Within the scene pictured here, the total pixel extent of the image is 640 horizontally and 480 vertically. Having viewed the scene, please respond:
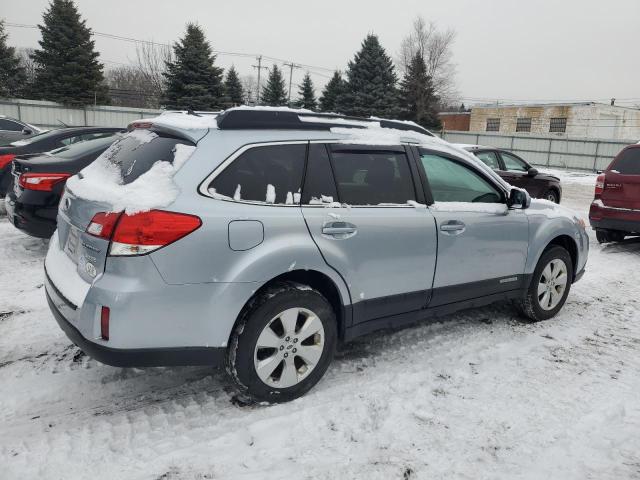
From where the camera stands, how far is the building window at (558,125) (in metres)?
46.0

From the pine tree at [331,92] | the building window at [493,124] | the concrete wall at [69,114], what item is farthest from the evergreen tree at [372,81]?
the building window at [493,124]

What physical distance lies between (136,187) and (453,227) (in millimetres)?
2221

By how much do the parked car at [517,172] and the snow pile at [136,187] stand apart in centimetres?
894

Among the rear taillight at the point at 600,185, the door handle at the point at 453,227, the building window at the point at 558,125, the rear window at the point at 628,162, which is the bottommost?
the door handle at the point at 453,227

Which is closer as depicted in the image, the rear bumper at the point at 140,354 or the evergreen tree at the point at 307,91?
the rear bumper at the point at 140,354

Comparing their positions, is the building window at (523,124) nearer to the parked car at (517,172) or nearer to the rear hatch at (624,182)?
the parked car at (517,172)

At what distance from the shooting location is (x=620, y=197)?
7.55m

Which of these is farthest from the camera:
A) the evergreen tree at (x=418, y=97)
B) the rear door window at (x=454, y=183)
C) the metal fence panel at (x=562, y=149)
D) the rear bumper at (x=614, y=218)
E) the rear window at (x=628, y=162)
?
the evergreen tree at (x=418, y=97)

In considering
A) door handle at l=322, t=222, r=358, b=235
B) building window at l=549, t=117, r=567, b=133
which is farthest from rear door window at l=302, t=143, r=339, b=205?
building window at l=549, t=117, r=567, b=133

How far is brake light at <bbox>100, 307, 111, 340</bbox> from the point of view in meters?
2.46

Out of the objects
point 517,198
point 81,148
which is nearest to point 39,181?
point 81,148

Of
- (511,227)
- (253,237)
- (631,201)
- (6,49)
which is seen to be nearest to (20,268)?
(253,237)

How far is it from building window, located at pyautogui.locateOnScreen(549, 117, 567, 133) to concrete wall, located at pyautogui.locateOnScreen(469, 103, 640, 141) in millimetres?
266

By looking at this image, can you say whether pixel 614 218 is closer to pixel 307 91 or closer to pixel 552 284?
pixel 552 284
